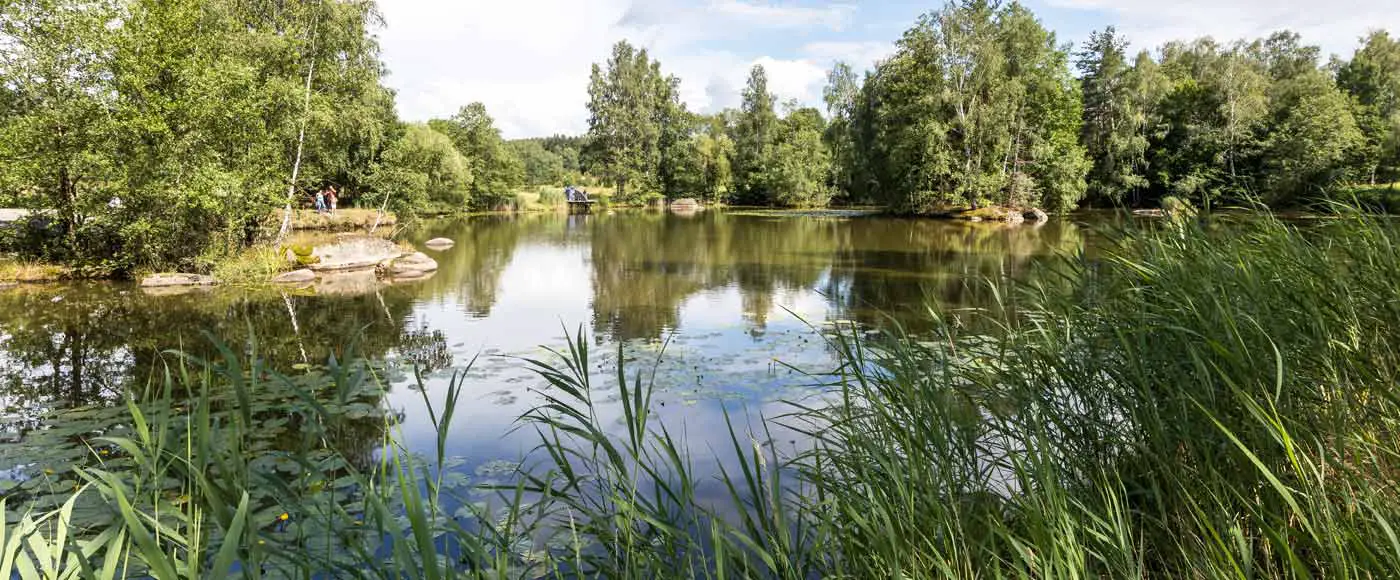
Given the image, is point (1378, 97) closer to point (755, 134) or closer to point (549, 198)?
point (755, 134)

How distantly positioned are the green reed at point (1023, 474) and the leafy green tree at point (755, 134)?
5613 centimetres

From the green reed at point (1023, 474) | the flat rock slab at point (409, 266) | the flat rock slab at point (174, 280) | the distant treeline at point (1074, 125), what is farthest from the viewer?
the distant treeline at point (1074, 125)

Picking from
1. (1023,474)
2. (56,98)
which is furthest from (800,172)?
(1023,474)

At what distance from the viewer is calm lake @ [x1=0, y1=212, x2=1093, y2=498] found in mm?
6789

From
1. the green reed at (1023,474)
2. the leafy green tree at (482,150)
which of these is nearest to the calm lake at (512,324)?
the green reed at (1023,474)

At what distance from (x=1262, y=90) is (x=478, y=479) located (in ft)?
173

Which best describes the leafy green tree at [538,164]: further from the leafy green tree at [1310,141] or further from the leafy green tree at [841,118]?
the leafy green tree at [1310,141]

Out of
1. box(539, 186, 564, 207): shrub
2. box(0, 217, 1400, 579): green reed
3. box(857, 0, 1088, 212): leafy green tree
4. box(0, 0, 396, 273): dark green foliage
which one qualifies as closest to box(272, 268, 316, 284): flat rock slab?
box(0, 0, 396, 273): dark green foliage

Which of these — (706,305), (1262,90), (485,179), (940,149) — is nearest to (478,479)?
(706,305)

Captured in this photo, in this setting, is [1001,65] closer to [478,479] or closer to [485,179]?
[485,179]

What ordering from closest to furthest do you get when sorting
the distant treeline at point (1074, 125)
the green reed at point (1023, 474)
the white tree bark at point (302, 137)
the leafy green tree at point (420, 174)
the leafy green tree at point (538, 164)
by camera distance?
1. the green reed at point (1023, 474)
2. the white tree bark at point (302, 137)
3. the leafy green tree at point (420, 174)
4. the distant treeline at point (1074, 125)
5. the leafy green tree at point (538, 164)

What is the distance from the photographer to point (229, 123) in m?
15.6

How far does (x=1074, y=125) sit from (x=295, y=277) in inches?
1649

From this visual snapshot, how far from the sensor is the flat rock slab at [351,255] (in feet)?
58.3
